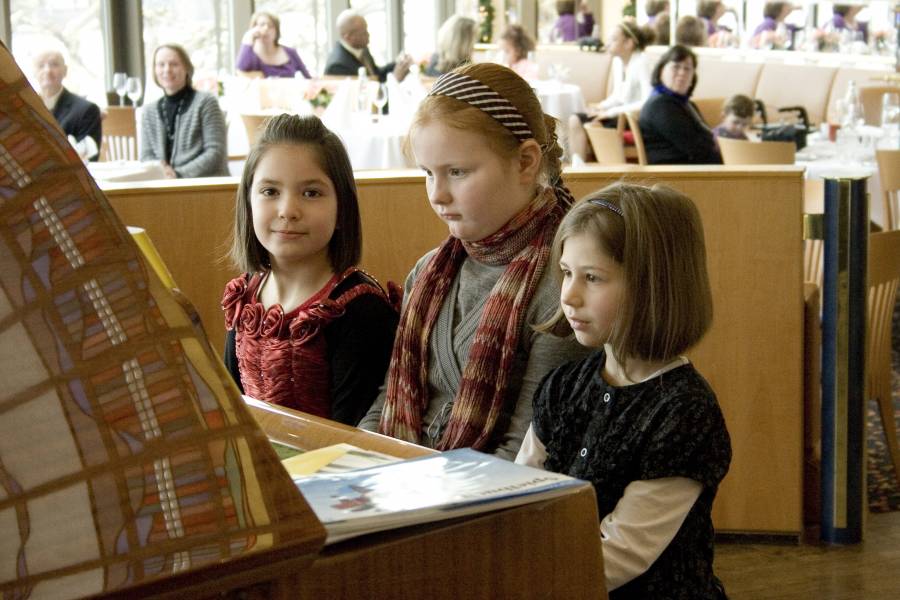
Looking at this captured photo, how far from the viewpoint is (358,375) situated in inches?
85.4

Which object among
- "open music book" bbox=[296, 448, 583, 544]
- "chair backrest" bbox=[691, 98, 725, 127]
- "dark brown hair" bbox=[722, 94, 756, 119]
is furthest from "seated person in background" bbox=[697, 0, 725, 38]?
"open music book" bbox=[296, 448, 583, 544]

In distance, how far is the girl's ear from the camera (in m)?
1.90

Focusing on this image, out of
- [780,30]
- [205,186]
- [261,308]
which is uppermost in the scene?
[780,30]

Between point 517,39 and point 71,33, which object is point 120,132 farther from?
point 71,33

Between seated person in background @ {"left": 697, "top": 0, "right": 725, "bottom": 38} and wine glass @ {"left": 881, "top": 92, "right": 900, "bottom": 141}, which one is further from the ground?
seated person in background @ {"left": 697, "top": 0, "right": 725, "bottom": 38}

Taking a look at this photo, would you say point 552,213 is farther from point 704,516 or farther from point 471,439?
point 704,516

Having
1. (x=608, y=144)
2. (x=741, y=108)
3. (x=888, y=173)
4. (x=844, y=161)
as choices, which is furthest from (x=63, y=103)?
(x=888, y=173)

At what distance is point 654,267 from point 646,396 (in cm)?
17

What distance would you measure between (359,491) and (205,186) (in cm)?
214

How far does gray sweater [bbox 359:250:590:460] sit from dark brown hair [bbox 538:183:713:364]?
23 centimetres

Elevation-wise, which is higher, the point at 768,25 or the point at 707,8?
the point at 707,8

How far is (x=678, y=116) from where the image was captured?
6.84m

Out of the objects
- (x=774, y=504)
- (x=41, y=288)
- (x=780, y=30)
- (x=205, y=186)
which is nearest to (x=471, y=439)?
(x=41, y=288)

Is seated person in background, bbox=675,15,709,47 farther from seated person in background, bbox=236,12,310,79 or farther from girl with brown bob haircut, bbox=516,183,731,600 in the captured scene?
girl with brown bob haircut, bbox=516,183,731,600
